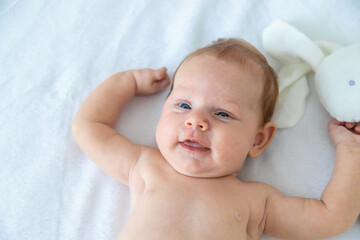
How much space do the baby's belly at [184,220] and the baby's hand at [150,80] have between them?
1.52ft

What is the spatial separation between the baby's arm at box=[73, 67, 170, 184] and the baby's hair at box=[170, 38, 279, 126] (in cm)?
25

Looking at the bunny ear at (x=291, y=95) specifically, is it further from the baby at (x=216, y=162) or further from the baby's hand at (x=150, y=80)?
the baby's hand at (x=150, y=80)

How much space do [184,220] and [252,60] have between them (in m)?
0.61

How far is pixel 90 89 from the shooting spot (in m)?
1.53

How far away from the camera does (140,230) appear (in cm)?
115

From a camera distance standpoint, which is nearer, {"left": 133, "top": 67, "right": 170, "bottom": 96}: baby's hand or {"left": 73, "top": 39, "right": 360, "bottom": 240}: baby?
{"left": 73, "top": 39, "right": 360, "bottom": 240}: baby

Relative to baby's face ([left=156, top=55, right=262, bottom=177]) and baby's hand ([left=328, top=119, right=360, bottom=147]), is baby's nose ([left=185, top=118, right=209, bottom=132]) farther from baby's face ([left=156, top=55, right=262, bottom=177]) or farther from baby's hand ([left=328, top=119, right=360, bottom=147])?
baby's hand ([left=328, top=119, right=360, bottom=147])

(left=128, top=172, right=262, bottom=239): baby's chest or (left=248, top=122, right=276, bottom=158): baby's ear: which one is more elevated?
(left=248, top=122, right=276, bottom=158): baby's ear

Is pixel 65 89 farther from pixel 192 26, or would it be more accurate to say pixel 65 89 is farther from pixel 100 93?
pixel 192 26

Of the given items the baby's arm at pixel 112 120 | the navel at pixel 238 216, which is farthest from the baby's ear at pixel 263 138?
the baby's arm at pixel 112 120

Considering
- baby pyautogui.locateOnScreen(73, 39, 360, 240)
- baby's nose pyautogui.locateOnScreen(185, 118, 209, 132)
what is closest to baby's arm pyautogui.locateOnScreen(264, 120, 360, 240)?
baby pyautogui.locateOnScreen(73, 39, 360, 240)

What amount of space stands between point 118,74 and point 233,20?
0.58m

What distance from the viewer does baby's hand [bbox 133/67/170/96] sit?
4.89 feet

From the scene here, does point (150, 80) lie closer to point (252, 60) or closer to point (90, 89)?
point (90, 89)
